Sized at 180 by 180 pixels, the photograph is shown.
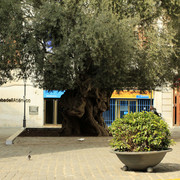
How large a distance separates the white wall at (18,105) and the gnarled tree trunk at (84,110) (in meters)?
13.0

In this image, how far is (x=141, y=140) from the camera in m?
7.77

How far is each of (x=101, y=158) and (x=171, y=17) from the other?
424 inches

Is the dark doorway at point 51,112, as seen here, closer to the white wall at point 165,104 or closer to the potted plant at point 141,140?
the white wall at point 165,104

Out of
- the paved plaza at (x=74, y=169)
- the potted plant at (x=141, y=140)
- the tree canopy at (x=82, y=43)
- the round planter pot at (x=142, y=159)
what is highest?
the tree canopy at (x=82, y=43)

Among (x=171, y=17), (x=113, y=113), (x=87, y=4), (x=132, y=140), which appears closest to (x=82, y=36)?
(x=87, y=4)

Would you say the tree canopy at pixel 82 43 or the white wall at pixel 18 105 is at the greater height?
the tree canopy at pixel 82 43

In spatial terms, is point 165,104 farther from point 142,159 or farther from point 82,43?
point 142,159

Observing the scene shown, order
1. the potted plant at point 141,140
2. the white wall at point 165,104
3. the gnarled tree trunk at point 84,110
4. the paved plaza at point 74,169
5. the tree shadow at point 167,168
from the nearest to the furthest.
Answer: the paved plaza at point 74,169, the potted plant at point 141,140, the tree shadow at point 167,168, the gnarled tree trunk at point 84,110, the white wall at point 165,104

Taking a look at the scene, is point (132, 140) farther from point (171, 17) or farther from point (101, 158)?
point (171, 17)

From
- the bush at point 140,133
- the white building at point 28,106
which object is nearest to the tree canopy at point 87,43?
the bush at point 140,133

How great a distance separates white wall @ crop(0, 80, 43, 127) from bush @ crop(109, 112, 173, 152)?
26.3m

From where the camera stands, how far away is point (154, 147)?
7844 millimetres

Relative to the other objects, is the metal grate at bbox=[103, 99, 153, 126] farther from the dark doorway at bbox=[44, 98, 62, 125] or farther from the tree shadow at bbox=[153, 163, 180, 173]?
the tree shadow at bbox=[153, 163, 180, 173]

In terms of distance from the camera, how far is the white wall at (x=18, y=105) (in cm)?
3369
